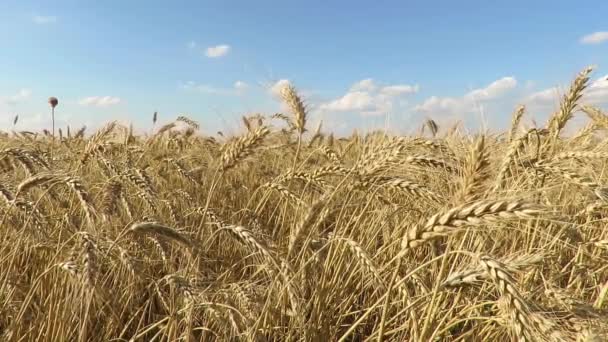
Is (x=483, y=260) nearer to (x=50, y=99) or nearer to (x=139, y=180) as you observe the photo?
(x=139, y=180)

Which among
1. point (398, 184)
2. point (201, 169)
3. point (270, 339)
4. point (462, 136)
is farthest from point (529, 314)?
point (201, 169)

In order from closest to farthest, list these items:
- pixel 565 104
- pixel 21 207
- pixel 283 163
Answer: pixel 21 207, pixel 565 104, pixel 283 163

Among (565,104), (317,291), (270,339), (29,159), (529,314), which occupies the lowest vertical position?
(270,339)

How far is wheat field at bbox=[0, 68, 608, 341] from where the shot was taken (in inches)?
53.3

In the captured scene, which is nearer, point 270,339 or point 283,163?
point 270,339

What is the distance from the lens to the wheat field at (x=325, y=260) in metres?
1.35

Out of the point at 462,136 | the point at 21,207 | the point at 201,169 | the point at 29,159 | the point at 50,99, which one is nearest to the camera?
the point at 21,207

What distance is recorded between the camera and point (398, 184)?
1.91m

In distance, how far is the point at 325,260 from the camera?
2061 millimetres

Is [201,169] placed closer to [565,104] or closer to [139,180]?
[139,180]

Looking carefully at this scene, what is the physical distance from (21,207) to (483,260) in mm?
1600

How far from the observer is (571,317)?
4.62 ft

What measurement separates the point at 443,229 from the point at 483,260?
13 centimetres

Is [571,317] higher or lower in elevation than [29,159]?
lower
